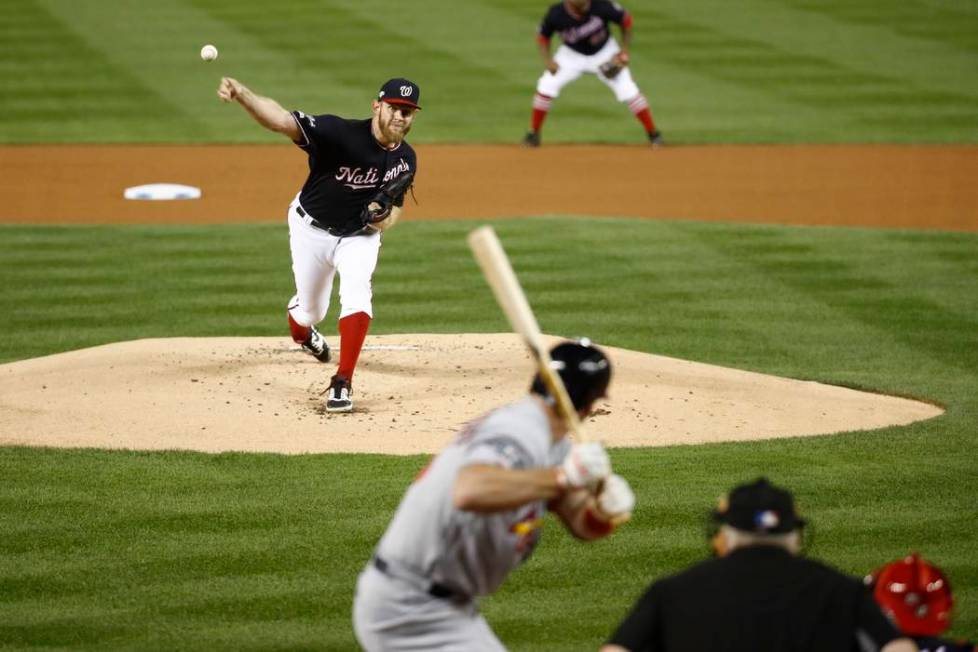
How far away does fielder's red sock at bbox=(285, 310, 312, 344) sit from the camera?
440 inches

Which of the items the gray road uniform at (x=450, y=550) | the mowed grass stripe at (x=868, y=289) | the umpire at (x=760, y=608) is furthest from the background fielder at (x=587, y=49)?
the umpire at (x=760, y=608)

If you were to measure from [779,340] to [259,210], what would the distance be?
755cm

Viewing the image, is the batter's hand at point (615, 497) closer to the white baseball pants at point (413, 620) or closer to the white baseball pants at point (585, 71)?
the white baseball pants at point (413, 620)

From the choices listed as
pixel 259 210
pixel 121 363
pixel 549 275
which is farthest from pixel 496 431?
pixel 259 210

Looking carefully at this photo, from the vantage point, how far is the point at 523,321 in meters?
4.99

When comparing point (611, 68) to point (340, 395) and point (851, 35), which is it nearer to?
point (851, 35)

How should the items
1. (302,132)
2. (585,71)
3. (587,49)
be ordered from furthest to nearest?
(585,71)
(587,49)
(302,132)

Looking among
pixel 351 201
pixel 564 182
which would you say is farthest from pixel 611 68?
pixel 351 201

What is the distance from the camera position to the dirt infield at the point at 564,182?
17.9 meters

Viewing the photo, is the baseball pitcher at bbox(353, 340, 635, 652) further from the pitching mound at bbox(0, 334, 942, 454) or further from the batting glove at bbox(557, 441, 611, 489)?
the pitching mound at bbox(0, 334, 942, 454)

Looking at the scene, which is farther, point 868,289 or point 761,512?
point 868,289

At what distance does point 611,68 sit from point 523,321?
16198 mm

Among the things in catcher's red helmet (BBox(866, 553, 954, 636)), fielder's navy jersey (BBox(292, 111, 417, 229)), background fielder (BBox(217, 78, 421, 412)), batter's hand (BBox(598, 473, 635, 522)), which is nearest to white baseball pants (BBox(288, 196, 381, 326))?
background fielder (BBox(217, 78, 421, 412))

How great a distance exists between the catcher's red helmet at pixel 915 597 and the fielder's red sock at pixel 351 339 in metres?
5.95
